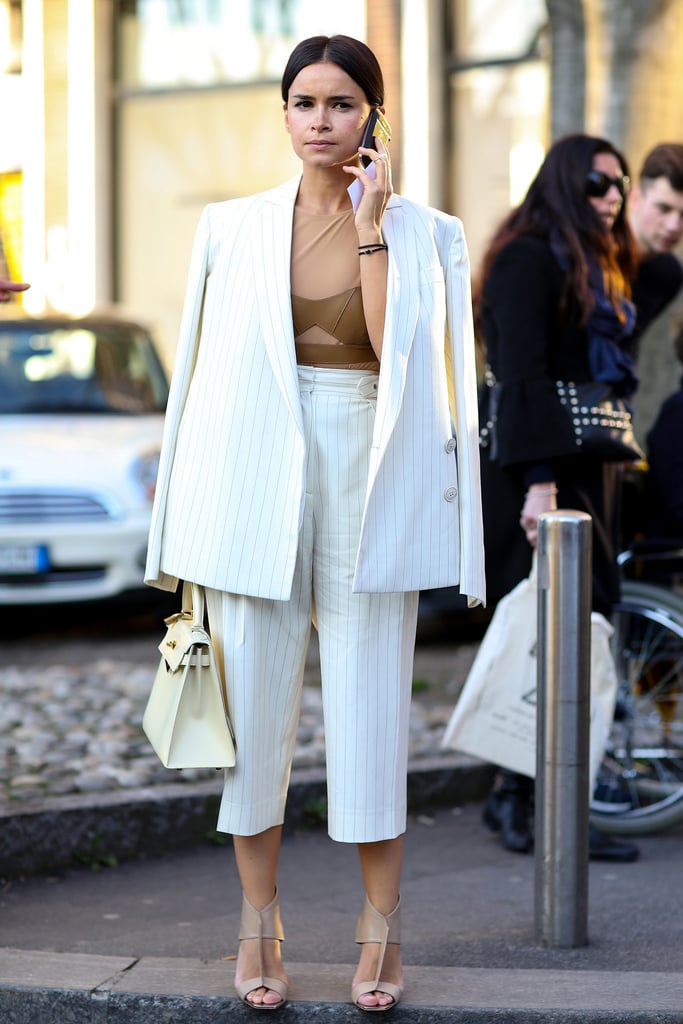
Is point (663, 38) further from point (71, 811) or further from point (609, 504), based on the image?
point (71, 811)

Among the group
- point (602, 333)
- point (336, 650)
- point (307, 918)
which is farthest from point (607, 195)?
point (307, 918)

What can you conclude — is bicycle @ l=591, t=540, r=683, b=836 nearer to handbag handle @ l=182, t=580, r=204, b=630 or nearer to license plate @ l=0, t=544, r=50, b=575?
handbag handle @ l=182, t=580, r=204, b=630

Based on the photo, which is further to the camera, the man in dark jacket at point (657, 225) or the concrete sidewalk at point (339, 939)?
the man in dark jacket at point (657, 225)

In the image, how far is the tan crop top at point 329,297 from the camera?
310cm

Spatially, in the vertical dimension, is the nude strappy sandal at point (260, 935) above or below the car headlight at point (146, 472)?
below

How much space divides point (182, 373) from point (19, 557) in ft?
16.7

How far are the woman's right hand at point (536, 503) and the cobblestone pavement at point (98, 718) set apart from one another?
133 centimetres

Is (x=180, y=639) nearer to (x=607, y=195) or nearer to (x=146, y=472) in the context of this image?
(x=607, y=195)

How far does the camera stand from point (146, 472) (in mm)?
8297

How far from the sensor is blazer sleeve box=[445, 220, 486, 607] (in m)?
3.16

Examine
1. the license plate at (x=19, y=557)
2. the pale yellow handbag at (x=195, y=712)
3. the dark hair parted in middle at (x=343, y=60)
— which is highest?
the dark hair parted in middle at (x=343, y=60)

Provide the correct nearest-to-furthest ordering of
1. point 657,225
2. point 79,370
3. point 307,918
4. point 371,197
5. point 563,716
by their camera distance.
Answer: point 371,197, point 563,716, point 307,918, point 657,225, point 79,370

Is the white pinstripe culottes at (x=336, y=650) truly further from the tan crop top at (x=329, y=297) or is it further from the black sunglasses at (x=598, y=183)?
the black sunglasses at (x=598, y=183)

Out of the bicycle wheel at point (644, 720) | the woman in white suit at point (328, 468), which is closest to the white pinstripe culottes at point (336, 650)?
the woman in white suit at point (328, 468)
